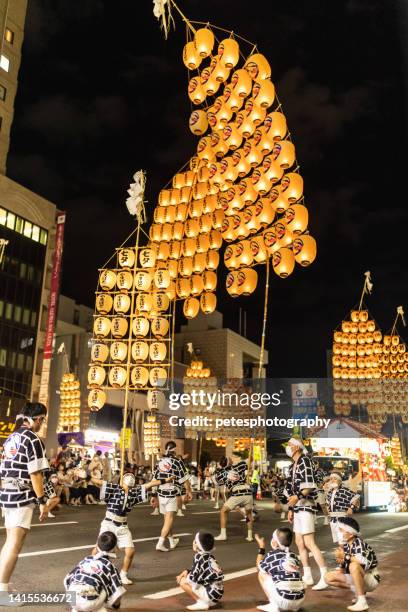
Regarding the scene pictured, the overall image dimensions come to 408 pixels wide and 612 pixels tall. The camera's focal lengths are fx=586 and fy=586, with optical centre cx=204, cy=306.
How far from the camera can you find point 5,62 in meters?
46.8

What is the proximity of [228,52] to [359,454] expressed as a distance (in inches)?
706

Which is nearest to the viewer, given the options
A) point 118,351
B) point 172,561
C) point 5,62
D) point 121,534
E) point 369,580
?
point 369,580

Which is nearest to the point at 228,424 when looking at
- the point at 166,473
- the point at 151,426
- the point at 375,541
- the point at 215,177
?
the point at 151,426

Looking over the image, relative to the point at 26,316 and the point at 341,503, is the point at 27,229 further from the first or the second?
the point at 341,503

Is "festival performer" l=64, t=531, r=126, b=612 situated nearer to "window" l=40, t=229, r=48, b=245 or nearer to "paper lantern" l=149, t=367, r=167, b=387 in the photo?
"paper lantern" l=149, t=367, r=167, b=387

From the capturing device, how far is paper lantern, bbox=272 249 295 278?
24047 mm

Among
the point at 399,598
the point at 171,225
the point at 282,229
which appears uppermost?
the point at 171,225

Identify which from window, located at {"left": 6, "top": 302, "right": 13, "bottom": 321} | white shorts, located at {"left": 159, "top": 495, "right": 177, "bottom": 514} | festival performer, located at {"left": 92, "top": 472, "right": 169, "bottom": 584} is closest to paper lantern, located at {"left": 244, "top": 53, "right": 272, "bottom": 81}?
white shorts, located at {"left": 159, "top": 495, "right": 177, "bottom": 514}

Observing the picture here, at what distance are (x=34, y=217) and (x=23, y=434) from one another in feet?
146

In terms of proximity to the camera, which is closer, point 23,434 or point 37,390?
point 23,434

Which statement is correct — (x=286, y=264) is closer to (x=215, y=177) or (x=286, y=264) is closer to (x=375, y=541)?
(x=215, y=177)

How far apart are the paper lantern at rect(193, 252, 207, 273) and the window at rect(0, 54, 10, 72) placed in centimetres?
2881

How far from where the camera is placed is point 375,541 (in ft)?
42.1

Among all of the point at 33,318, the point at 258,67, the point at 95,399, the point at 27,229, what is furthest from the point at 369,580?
the point at 27,229
